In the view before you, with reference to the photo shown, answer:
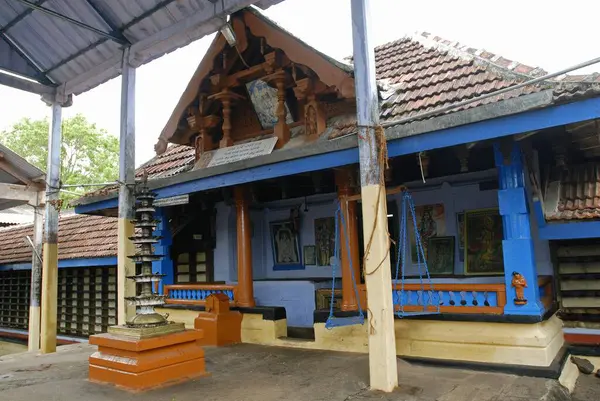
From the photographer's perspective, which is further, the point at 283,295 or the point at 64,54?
the point at 64,54

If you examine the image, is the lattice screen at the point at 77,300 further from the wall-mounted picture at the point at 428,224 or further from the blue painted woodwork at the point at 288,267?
the wall-mounted picture at the point at 428,224

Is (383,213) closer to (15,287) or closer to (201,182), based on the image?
(201,182)

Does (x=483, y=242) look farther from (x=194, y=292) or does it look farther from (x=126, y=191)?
(x=126, y=191)

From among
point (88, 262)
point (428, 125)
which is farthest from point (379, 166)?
point (88, 262)

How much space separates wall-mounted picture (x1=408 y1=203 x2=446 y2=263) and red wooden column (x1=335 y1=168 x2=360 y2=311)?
128 centimetres

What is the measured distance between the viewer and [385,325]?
532 cm

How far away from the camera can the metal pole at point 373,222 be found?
5.33 meters

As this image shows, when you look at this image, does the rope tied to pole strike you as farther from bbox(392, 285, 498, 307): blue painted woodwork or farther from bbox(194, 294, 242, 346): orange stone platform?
bbox(194, 294, 242, 346): orange stone platform

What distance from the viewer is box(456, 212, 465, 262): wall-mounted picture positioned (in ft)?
26.5

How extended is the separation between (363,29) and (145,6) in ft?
14.5

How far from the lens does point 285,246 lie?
10.4 m

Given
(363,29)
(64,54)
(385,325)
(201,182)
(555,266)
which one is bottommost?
(385,325)

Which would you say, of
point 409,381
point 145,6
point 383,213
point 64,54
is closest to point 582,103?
point 383,213

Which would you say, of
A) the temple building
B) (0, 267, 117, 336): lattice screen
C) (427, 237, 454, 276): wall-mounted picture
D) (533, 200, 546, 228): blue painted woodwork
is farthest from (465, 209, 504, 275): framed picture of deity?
(0, 267, 117, 336): lattice screen
